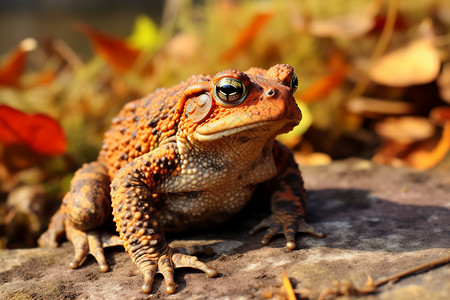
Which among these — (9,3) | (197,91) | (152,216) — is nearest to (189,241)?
(152,216)

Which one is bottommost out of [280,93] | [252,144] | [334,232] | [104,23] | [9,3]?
[334,232]

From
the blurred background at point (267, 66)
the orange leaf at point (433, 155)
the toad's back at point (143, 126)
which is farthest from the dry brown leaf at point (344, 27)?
the toad's back at point (143, 126)

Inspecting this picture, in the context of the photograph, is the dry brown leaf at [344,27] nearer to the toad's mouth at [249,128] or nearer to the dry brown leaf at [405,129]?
the dry brown leaf at [405,129]

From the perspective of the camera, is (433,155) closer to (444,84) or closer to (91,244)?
(444,84)

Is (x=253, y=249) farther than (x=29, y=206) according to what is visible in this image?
No

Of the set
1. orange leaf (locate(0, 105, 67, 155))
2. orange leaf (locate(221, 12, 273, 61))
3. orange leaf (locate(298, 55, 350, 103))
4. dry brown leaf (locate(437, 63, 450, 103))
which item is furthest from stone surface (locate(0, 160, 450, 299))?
orange leaf (locate(221, 12, 273, 61))

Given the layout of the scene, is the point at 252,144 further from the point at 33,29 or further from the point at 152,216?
the point at 33,29
